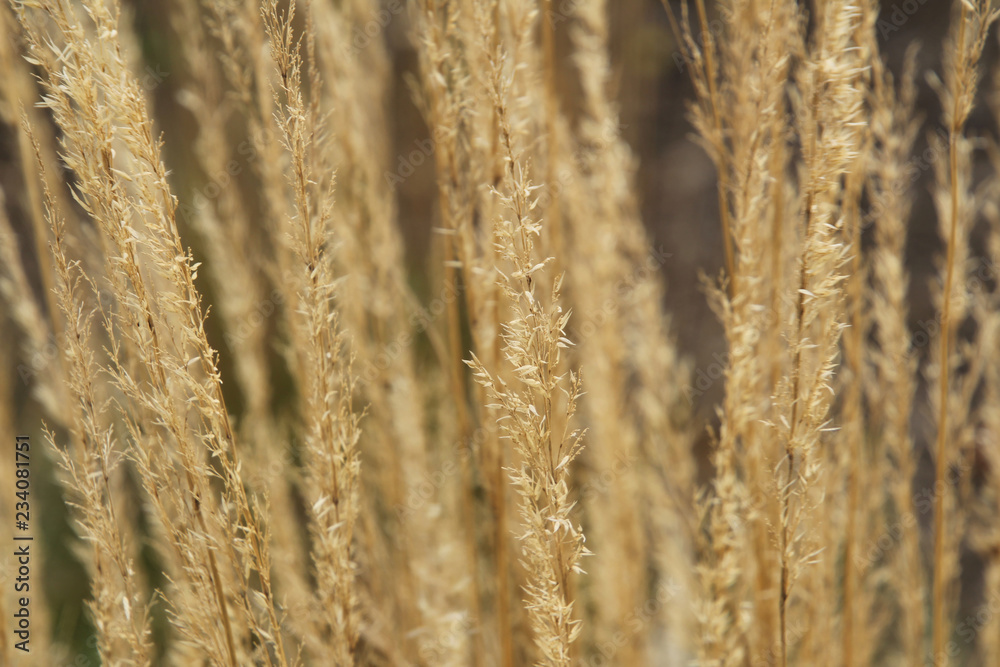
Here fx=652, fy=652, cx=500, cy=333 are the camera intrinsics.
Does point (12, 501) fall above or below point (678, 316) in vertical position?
above

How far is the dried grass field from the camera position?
0.76 metres

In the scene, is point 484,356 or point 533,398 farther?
point 484,356

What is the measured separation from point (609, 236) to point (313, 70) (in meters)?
0.81

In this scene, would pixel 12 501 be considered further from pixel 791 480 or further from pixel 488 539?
pixel 791 480

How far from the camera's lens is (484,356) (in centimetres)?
106

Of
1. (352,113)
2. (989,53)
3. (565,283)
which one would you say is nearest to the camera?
(352,113)

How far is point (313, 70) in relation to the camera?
2.62ft

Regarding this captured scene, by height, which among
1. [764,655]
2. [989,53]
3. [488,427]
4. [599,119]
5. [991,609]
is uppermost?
[989,53]

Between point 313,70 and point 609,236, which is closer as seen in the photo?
point 313,70

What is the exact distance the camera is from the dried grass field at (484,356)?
0.76 m

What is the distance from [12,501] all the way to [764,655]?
5.10 ft

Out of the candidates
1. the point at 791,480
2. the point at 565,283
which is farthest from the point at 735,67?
the point at 565,283

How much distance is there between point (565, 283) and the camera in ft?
6.51

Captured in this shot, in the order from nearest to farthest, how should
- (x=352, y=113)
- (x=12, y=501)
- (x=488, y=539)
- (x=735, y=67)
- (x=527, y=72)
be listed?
(x=735, y=67), (x=527, y=72), (x=352, y=113), (x=12, y=501), (x=488, y=539)
